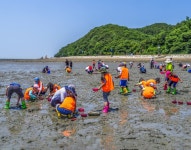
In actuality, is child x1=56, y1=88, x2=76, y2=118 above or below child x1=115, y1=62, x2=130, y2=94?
below

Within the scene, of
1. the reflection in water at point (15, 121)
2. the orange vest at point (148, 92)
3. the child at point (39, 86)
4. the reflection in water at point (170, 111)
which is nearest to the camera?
the reflection in water at point (15, 121)

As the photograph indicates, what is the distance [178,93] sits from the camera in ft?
61.5

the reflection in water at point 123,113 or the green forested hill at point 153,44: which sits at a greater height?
the green forested hill at point 153,44

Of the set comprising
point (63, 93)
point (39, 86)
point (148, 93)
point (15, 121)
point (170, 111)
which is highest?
point (63, 93)

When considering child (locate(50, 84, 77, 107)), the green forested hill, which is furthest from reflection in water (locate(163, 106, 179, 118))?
the green forested hill

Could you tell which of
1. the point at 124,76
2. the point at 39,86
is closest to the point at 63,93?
the point at 39,86

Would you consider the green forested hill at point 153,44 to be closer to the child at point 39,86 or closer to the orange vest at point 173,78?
the orange vest at point 173,78

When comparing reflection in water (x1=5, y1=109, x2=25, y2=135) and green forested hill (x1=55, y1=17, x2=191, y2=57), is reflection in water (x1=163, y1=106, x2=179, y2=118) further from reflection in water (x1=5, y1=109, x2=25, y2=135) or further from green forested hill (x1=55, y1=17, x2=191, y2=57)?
green forested hill (x1=55, y1=17, x2=191, y2=57)

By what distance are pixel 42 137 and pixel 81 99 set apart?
763 cm

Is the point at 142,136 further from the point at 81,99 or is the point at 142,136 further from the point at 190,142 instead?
the point at 81,99

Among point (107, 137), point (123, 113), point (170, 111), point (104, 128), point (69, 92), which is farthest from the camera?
point (170, 111)

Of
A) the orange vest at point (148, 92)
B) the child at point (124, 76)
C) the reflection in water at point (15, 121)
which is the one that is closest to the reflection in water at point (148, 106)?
the orange vest at point (148, 92)

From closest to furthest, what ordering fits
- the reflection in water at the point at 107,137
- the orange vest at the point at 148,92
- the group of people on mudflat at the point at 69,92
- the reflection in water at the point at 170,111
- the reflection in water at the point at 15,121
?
the reflection in water at the point at 107,137 < the reflection in water at the point at 15,121 < the group of people on mudflat at the point at 69,92 < the reflection in water at the point at 170,111 < the orange vest at the point at 148,92

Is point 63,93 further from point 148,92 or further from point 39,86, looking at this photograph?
point 148,92
